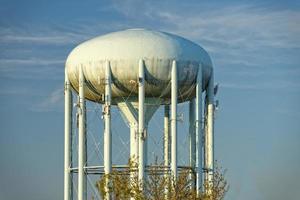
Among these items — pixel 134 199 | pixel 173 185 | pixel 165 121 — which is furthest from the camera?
pixel 165 121

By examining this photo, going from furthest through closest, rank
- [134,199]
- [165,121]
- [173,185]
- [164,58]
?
[165,121], [164,58], [134,199], [173,185]

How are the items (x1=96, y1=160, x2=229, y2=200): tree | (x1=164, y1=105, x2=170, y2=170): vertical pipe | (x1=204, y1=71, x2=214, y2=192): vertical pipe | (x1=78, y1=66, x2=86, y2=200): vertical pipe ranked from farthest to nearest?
(x1=164, y1=105, x2=170, y2=170): vertical pipe, (x1=204, y1=71, x2=214, y2=192): vertical pipe, (x1=78, y1=66, x2=86, y2=200): vertical pipe, (x1=96, y1=160, x2=229, y2=200): tree

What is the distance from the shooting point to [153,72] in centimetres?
5719

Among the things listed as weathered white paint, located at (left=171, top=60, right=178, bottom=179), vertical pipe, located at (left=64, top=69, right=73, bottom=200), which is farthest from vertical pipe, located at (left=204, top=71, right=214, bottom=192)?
vertical pipe, located at (left=64, top=69, right=73, bottom=200)

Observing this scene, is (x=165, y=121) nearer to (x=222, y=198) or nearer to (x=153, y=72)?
(x=153, y=72)

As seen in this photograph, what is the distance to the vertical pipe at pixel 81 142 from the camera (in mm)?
57062

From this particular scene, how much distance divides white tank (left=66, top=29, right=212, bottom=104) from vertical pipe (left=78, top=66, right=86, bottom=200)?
35.5 inches

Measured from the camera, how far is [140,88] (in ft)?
186

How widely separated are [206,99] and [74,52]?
29.2ft

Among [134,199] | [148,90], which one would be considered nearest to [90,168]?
[148,90]

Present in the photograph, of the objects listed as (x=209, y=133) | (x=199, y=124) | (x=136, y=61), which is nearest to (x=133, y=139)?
(x=199, y=124)

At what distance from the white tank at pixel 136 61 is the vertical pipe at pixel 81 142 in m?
0.90

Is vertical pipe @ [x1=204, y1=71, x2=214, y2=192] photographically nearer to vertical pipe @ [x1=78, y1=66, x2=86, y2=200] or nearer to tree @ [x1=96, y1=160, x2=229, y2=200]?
vertical pipe @ [x1=78, y1=66, x2=86, y2=200]

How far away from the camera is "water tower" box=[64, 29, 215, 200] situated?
56625 millimetres
